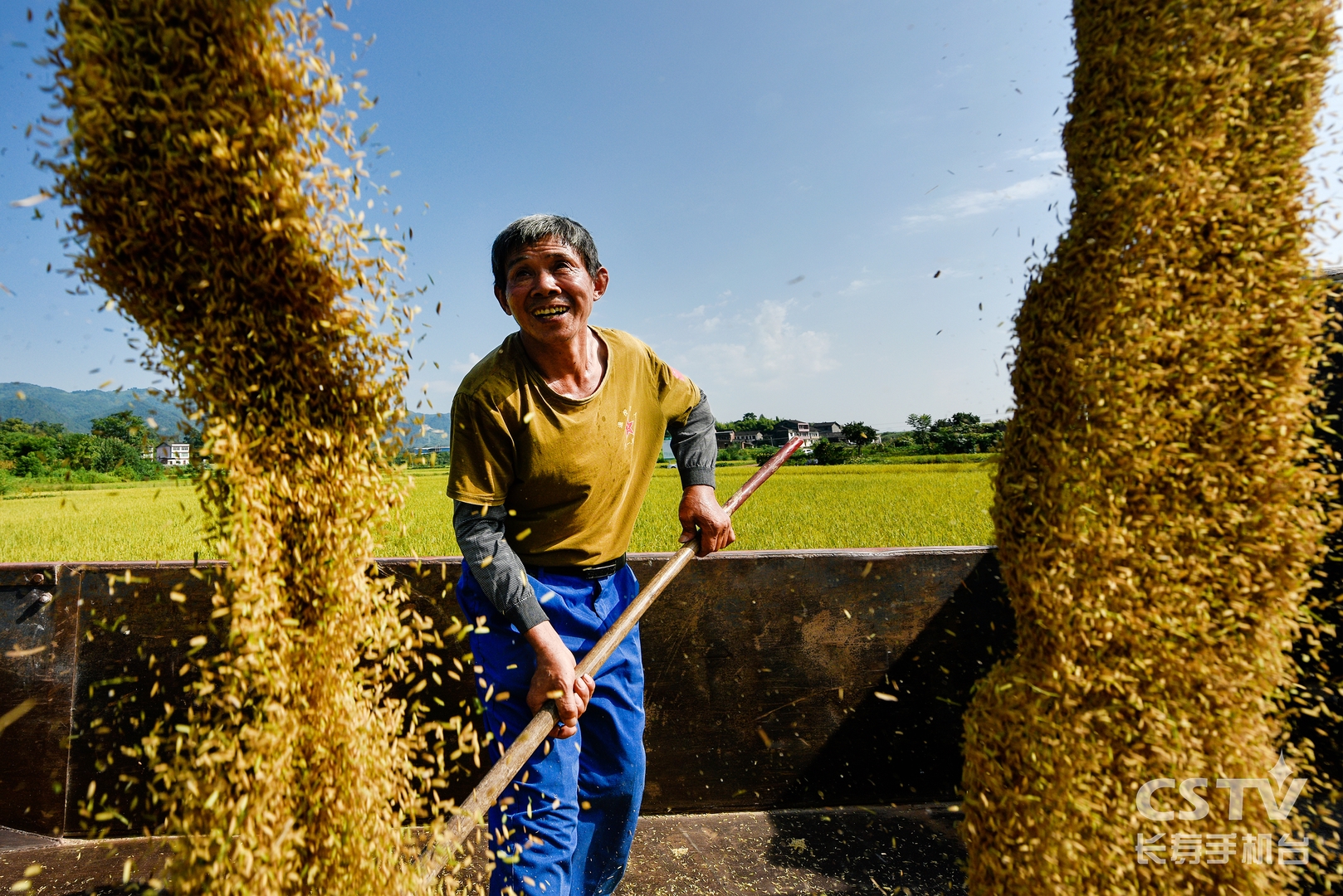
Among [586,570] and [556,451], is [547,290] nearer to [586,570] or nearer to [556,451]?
[556,451]

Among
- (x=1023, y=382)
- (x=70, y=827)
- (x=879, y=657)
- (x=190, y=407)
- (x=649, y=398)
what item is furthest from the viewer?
(x=879, y=657)

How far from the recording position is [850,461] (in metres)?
20.2

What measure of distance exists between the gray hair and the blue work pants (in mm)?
873

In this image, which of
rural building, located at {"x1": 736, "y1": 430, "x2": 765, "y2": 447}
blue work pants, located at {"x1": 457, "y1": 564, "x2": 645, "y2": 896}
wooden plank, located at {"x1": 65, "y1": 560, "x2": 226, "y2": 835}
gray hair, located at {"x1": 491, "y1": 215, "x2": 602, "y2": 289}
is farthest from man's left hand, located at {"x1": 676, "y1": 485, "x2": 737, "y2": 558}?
rural building, located at {"x1": 736, "y1": 430, "x2": 765, "y2": 447}

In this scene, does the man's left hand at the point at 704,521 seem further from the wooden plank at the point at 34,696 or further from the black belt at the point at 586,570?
the wooden plank at the point at 34,696

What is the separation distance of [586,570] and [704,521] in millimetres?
438

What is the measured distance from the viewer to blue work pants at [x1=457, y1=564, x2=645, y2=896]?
65.7 inches

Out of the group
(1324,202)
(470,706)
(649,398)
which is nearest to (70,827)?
(470,706)

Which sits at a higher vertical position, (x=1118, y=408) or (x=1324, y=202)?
(x=1324, y=202)

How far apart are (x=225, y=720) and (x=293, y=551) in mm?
437

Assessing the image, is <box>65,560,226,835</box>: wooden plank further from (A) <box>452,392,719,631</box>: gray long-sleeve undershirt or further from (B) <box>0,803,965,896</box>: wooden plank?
(A) <box>452,392,719,631</box>: gray long-sleeve undershirt

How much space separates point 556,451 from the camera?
69.2 inches

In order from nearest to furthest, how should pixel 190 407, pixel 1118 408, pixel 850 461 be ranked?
1. pixel 190 407
2. pixel 1118 408
3. pixel 850 461

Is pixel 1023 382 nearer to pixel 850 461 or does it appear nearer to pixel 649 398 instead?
pixel 649 398
